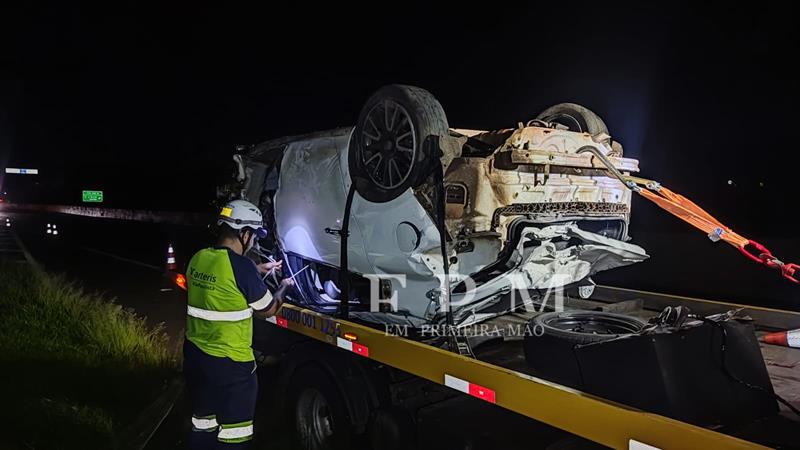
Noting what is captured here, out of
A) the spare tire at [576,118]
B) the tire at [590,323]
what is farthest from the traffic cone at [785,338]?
the spare tire at [576,118]

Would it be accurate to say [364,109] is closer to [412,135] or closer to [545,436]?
[412,135]

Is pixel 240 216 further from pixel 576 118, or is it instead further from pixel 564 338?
pixel 576 118

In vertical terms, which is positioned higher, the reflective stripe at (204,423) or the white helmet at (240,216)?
the white helmet at (240,216)

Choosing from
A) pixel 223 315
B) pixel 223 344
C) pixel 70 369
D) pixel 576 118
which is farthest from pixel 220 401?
pixel 576 118

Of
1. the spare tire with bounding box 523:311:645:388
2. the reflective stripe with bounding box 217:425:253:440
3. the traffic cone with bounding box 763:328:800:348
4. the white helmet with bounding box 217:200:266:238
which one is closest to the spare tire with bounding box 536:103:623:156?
the spare tire with bounding box 523:311:645:388

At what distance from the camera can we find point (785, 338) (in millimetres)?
4168

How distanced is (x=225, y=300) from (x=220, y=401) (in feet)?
1.98

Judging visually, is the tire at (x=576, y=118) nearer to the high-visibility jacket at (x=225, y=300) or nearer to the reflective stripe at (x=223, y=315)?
the high-visibility jacket at (x=225, y=300)

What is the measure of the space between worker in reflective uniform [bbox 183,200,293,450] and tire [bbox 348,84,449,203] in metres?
1.17

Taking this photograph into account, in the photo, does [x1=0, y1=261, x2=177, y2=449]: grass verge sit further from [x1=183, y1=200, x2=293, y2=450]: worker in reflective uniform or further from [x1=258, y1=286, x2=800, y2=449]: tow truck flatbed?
[x1=258, y1=286, x2=800, y2=449]: tow truck flatbed

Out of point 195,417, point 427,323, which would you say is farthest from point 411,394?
point 195,417

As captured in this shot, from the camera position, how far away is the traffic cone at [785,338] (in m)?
4.09

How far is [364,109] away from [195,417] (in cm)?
235

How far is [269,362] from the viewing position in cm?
579
